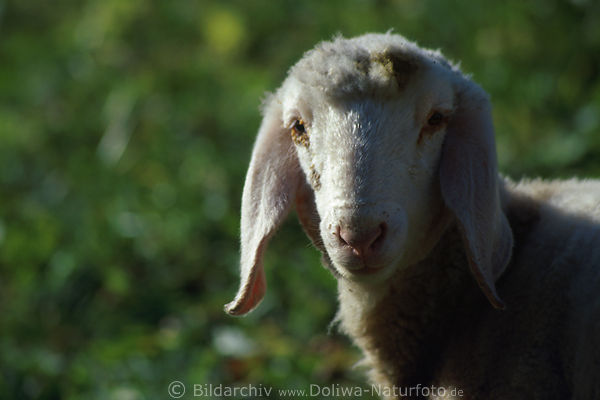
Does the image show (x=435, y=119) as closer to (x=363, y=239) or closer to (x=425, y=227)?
(x=425, y=227)

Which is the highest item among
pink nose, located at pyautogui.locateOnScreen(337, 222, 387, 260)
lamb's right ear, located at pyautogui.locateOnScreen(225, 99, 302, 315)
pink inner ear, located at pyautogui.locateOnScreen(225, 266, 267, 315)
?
lamb's right ear, located at pyautogui.locateOnScreen(225, 99, 302, 315)

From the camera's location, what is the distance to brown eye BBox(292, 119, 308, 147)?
262 cm

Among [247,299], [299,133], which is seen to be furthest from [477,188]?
[247,299]

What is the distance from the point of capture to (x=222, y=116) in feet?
20.5

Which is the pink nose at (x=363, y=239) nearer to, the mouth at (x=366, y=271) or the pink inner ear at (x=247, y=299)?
the mouth at (x=366, y=271)

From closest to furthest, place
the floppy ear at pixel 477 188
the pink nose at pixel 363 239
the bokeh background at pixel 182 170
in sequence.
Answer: the pink nose at pixel 363 239, the floppy ear at pixel 477 188, the bokeh background at pixel 182 170

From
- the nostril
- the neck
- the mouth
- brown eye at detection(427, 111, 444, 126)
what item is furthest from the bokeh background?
brown eye at detection(427, 111, 444, 126)

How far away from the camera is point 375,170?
2.37 metres

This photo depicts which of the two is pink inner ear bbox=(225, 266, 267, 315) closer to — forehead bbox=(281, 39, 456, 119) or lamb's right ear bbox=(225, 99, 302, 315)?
lamb's right ear bbox=(225, 99, 302, 315)

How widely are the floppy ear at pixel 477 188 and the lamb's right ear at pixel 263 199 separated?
536 mm

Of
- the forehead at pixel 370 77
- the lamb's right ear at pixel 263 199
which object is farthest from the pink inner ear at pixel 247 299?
the forehead at pixel 370 77

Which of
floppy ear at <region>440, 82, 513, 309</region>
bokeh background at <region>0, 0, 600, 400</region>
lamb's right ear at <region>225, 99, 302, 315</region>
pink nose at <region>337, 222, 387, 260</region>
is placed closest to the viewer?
pink nose at <region>337, 222, 387, 260</region>

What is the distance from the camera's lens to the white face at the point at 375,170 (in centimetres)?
232

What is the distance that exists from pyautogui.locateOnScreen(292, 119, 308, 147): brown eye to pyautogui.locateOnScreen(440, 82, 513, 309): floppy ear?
0.45 metres
